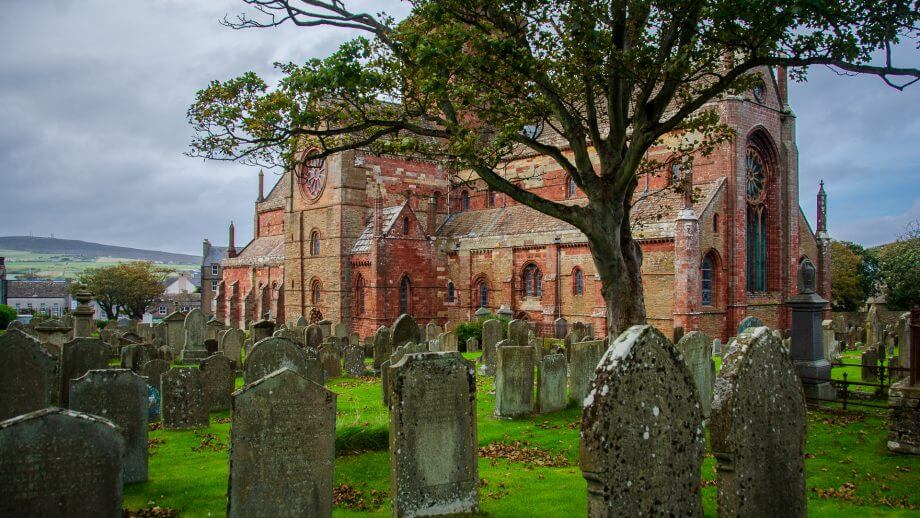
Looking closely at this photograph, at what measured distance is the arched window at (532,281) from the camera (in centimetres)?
3139

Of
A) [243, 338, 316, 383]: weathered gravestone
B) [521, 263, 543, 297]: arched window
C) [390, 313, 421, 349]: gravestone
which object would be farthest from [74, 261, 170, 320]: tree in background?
A: [243, 338, 316, 383]: weathered gravestone

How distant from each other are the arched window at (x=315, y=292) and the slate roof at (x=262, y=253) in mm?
7407

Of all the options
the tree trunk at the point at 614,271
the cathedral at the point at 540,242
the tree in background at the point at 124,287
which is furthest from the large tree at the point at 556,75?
the tree in background at the point at 124,287

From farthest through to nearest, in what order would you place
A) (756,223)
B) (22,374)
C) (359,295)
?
(359,295) < (756,223) < (22,374)

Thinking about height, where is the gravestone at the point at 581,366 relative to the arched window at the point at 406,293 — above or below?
below

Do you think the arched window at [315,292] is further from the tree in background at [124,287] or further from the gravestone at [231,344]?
the tree in background at [124,287]

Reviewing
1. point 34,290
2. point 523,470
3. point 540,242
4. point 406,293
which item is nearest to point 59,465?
point 523,470

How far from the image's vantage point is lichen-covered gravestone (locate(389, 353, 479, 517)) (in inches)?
267

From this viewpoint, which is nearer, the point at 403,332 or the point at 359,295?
the point at 403,332

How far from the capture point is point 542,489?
8273 mm

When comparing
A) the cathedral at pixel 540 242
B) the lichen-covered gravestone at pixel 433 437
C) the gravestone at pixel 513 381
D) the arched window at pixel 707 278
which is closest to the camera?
the lichen-covered gravestone at pixel 433 437

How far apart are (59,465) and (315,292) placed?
31255mm

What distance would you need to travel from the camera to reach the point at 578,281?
29.5 meters

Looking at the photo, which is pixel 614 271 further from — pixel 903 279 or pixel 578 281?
pixel 903 279
